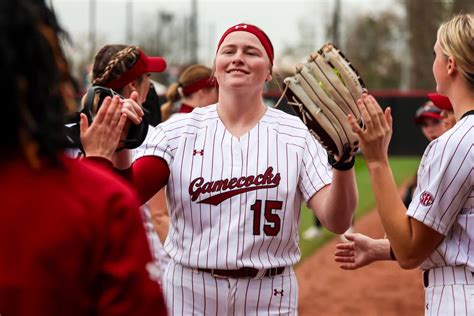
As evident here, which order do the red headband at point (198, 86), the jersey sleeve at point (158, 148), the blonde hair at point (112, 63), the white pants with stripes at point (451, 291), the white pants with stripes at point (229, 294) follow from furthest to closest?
the red headband at point (198, 86), the blonde hair at point (112, 63), the jersey sleeve at point (158, 148), the white pants with stripes at point (229, 294), the white pants with stripes at point (451, 291)

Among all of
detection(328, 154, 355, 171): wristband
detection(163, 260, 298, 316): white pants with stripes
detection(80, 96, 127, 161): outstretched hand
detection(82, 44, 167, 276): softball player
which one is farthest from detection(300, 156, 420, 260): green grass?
detection(80, 96, 127, 161): outstretched hand

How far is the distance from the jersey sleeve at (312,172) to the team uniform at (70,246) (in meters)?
1.81

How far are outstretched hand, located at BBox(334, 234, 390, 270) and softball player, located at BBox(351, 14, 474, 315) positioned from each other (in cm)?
35

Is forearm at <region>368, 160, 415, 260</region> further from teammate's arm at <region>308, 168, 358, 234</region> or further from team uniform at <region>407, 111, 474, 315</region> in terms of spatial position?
teammate's arm at <region>308, 168, 358, 234</region>

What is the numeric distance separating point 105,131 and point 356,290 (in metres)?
7.04

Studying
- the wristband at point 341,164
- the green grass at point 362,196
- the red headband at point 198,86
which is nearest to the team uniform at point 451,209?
the wristband at point 341,164

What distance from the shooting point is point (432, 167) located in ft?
9.39

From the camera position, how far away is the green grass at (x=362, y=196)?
1216cm

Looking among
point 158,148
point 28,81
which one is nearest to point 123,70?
point 158,148

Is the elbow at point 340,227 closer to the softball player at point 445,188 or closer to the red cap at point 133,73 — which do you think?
the softball player at point 445,188

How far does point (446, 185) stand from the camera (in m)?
2.84

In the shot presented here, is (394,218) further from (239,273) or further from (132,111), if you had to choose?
(132,111)

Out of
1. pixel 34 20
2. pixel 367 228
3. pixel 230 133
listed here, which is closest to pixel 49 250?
pixel 34 20

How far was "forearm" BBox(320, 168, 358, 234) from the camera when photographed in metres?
3.20
